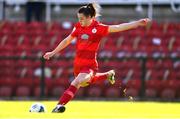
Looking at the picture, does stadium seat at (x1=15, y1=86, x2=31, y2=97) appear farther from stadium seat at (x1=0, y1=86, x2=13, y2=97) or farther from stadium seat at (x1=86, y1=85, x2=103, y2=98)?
stadium seat at (x1=86, y1=85, x2=103, y2=98)

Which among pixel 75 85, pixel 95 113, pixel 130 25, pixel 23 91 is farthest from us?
pixel 23 91

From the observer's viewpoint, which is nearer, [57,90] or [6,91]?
[57,90]

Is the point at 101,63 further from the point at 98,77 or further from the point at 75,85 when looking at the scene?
the point at 75,85

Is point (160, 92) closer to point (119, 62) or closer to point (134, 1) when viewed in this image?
point (119, 62)

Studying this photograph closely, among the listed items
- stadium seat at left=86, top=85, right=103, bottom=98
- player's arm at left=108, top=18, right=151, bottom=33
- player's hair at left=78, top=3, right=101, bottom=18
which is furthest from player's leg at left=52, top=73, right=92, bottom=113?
stadium seat at left=86, top=85, right=103, bottom=98

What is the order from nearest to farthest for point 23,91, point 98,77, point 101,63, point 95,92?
point 98,77
point 101,63
point 95,92
point 23,91

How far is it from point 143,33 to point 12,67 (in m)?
4.45

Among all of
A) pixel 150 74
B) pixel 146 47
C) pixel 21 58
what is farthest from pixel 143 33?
pixel 21 58

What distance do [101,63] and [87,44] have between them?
Answer: 29.2ft

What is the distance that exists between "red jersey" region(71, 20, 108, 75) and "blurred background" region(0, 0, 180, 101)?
7.75 meters

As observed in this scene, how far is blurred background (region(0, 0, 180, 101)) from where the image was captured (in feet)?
68.5

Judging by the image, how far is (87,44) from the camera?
478 inches

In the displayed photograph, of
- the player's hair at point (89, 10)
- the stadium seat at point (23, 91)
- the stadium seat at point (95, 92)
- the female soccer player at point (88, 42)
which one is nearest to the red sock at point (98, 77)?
the female soccer player at point (88, 42)

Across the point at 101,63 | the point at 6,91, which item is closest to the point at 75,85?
the point at 101,63
